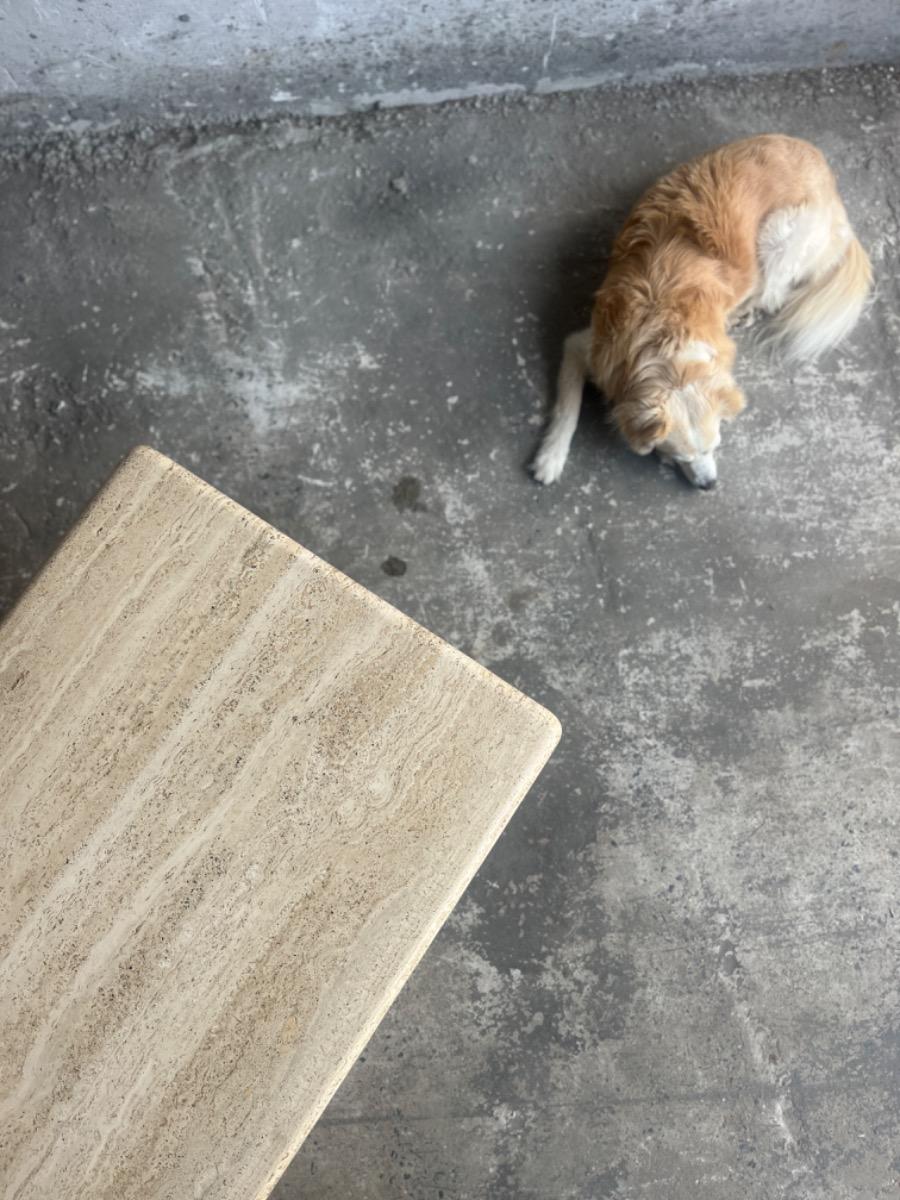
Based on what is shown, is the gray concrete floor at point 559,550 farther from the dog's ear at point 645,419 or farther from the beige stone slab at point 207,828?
the beige stone slab at point 207,828

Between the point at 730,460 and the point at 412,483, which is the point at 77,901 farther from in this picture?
the point at 730,460

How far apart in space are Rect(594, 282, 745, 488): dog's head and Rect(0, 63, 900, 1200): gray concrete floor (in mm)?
200

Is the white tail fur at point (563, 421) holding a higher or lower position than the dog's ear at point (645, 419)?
lower

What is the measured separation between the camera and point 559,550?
216cm

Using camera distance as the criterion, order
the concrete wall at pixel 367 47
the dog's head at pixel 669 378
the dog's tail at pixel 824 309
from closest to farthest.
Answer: the dog's head at pixel 669 378, the concrete wall at pixel 367 47, the dog's tail at pixel 824 309

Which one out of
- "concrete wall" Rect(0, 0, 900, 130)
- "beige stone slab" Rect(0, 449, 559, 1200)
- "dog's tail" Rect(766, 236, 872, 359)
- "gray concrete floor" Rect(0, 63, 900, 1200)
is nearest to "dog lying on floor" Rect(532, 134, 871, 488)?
"dog's tail" Rect(766, 236, 872, 359)

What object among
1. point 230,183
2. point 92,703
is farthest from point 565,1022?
point 230,183

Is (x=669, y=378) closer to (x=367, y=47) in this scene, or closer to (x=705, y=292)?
(x=705, y=292)

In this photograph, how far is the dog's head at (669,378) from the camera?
1929 millimetres

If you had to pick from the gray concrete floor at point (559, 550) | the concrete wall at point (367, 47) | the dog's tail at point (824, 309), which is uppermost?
the concrete wall at point (367, 47)

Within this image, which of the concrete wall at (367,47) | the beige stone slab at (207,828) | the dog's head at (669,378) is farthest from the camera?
the concrete wall at (367,47)

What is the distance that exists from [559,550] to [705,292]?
671 mm

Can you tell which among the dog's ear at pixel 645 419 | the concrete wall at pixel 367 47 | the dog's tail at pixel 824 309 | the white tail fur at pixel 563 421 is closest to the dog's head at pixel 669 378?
the dog's ear at pixel 645 419

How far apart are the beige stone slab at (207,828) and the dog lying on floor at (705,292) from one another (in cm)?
92
